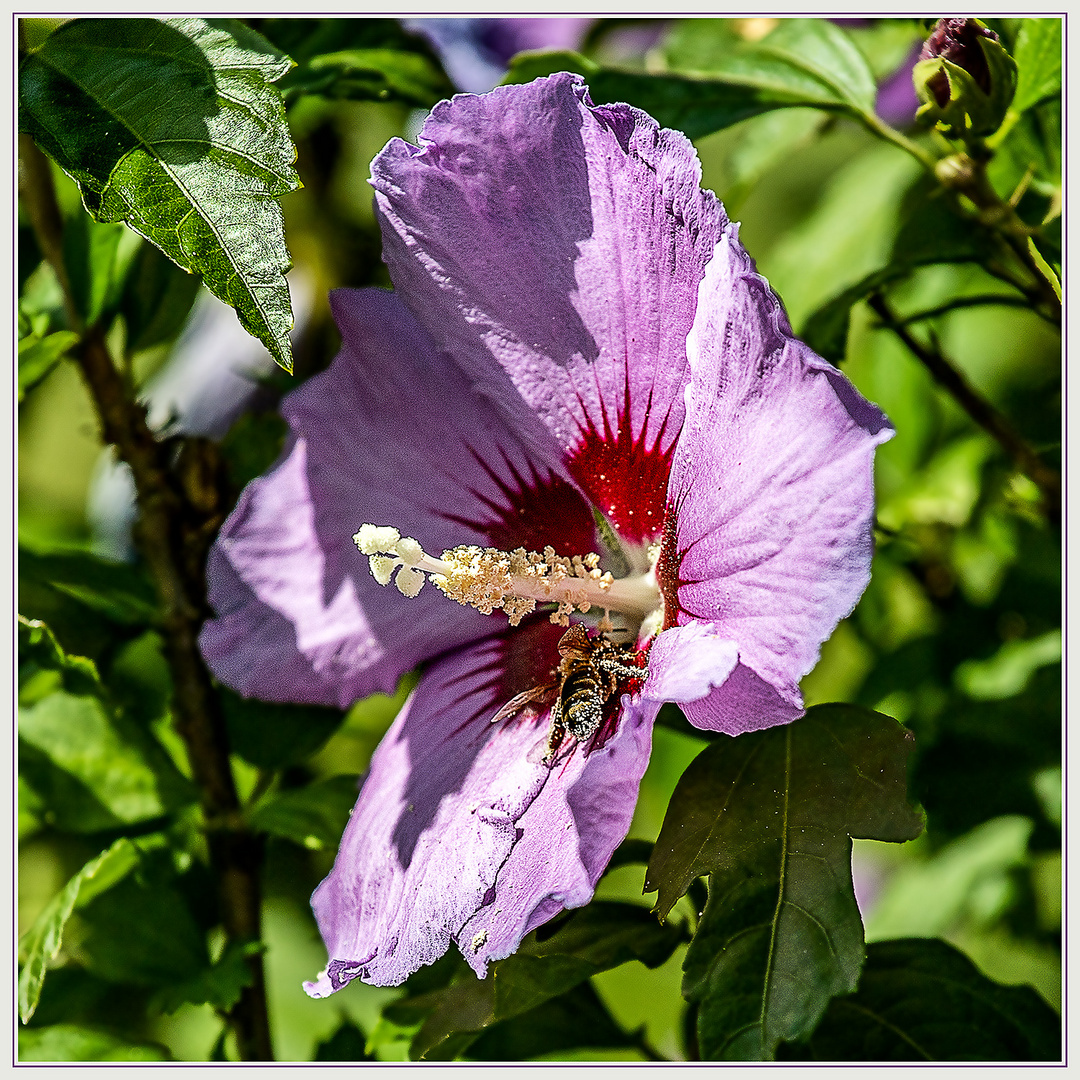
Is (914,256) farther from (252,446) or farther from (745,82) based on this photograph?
(252,446)

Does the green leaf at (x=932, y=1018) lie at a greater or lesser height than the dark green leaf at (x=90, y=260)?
lesser

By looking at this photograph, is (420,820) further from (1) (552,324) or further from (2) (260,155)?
(2) (260,155)

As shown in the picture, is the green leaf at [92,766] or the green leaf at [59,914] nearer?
the green leaf at [59,914]

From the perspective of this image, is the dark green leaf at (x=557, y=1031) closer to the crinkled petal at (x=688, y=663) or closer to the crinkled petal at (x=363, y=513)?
the crinkled petal at (x=363, y=513)

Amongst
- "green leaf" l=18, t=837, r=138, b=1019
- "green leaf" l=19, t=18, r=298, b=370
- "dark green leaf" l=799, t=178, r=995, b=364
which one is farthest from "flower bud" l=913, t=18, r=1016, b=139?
"green leaf" l=18, t=837, r=138, b=1019

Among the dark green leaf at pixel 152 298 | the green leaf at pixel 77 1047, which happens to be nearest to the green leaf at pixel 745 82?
the dark green leaf at pixel 152 298

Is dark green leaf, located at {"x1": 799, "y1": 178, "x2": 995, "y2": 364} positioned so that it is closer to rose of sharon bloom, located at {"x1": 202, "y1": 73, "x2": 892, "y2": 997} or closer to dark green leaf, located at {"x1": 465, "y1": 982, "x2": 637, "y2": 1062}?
rose of sharon bloom, located at {"x1": 202, "y1": 73, "x2": 892, "y2": 997}

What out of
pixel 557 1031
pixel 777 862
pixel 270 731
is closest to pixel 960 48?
pixel 777 862
